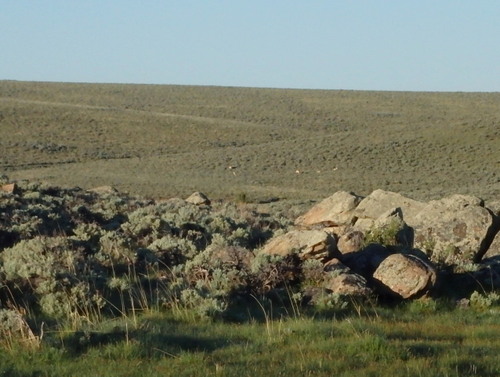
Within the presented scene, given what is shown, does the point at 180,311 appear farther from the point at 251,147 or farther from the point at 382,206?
the point at 251,147

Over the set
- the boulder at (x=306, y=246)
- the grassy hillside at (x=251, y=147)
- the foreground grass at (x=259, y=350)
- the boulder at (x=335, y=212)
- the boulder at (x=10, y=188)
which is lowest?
the grassy hillside at (x=251, y=147)

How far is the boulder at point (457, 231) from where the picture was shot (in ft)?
39.7

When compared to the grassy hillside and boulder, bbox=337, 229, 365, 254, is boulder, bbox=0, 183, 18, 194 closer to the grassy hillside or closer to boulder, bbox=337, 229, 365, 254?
boulder, bbox=337, 229, 365, 254

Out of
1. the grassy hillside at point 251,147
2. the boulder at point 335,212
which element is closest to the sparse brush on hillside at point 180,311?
the boulder at point 335,212

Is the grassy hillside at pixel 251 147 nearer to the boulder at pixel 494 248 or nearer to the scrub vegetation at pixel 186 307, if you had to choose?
the scrub vegetation at pixel 186 307

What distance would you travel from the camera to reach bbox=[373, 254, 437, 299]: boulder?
31.7ft

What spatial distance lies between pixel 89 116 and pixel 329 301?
231ft

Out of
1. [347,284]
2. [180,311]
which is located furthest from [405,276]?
[180,311]

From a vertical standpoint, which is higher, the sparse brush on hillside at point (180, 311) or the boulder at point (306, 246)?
the boulder at point (306, 246)

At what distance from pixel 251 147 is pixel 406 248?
1986 inches

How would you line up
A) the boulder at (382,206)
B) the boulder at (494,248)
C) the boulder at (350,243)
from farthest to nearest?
the boulder at (382,206) → the boulder at (494,248) → the boulder at (350,243)

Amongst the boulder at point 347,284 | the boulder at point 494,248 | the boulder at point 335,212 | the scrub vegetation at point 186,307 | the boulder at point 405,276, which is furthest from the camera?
the boulder at point 335,212

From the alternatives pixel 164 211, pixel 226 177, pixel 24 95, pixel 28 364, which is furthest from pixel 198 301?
pixel 24 95

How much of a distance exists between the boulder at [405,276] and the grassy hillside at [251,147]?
25.0 meters
